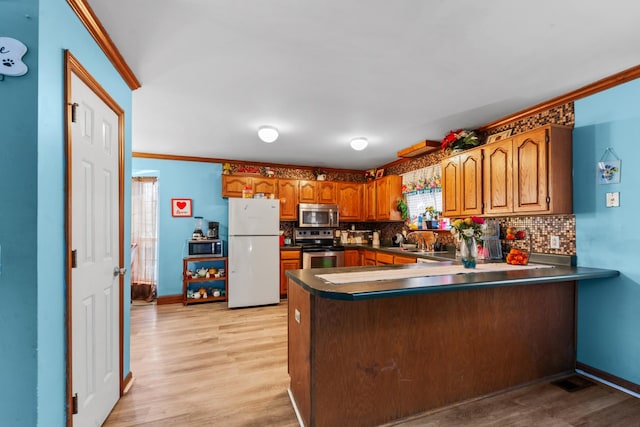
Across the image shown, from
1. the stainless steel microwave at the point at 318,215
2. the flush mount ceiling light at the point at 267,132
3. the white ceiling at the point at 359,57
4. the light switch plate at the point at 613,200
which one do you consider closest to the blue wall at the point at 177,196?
the stainless steel microwave at the point at 318,215

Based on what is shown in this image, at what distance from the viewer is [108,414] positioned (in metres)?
1.87

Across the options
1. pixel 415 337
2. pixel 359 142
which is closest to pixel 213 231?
pixel 359 142

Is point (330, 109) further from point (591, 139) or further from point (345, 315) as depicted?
point (591, 139)

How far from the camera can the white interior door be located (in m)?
1.49

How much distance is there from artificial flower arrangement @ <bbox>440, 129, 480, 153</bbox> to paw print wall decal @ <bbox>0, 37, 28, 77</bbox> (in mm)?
3576

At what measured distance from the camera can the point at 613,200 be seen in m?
2.23

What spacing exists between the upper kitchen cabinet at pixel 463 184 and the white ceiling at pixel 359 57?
0.42 m

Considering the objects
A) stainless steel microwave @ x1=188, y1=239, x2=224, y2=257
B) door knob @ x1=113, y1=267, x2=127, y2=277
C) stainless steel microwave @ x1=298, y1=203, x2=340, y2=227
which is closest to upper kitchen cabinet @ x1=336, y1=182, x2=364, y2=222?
stainless steel microwave @ x1=298, y1=203, x2=340, y2=227

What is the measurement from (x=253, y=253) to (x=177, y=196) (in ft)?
5.33

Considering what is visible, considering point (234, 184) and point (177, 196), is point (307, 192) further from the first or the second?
point (177, 196)

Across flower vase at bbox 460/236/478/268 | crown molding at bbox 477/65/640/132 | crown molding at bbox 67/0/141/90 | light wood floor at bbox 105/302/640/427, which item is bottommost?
light wood floor at bbox 105/302/640/427

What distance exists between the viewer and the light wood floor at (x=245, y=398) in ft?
6.03

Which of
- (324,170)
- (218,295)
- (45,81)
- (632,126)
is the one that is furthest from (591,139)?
(218,295)

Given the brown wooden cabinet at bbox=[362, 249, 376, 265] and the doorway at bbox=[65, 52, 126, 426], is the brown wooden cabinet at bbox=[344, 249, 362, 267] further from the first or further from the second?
the doorway at bbox=[65, 52, 126, 426]
